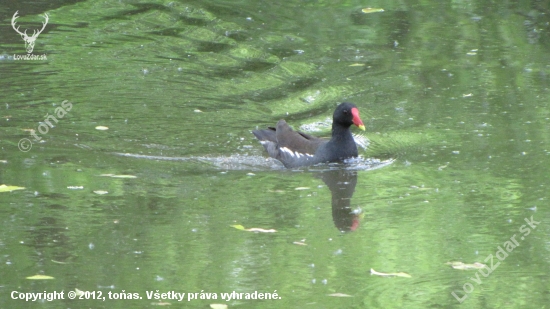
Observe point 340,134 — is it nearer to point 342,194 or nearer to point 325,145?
point 325,145

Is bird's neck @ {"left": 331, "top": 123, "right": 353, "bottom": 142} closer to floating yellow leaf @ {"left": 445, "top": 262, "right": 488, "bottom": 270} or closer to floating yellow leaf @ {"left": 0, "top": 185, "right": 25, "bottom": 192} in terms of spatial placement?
floating yellow leaf @ {"left": 445, "top": 262, "right": 488, "bottom": 270}

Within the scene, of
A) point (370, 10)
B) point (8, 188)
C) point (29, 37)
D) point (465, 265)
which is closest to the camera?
point (465, 265)

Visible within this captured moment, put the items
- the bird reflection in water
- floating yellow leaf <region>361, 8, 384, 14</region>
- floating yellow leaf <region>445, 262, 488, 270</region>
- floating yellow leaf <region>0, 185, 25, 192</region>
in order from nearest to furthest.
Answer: floating yellow leaf <region>445, 262, 488, 270</region>, the bird reflection in water, floating yellow leaf <region>0, 185, 25, 192</region>, floating yellow leaf <region>361, 8, 384, 14</region>

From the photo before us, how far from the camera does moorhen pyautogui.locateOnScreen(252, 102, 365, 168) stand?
9.96m

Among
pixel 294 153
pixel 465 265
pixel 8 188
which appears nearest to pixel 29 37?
pixel 294 153

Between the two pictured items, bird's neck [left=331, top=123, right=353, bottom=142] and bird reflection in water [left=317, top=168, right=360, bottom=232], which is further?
bird's neck [left=331, top=123, right=353, bottom=142]

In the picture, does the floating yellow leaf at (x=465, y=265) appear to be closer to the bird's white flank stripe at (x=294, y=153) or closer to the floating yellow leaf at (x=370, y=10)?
the bird's white flank stripe at (x=294, y=153)

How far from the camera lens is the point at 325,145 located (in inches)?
395

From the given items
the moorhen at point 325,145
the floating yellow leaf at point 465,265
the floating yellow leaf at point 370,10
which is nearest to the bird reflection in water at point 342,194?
the moorhen at point 325,145

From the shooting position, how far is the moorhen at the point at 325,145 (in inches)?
392

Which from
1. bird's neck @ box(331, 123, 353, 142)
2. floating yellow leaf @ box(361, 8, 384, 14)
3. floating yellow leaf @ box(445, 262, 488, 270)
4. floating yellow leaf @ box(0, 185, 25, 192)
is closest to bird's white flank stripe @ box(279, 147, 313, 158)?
bird's neck @ box(331, 123, 353, 142)

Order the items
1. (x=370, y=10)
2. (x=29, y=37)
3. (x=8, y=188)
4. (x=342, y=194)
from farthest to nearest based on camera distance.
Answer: (x=370, y=10) < (x=29, y=37) < (x=342, y=194) < (x=8, y=188)

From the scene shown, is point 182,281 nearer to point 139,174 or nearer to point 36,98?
point 139,174

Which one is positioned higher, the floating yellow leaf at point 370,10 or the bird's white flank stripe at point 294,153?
the bird's white flank stripe at point 294,153
